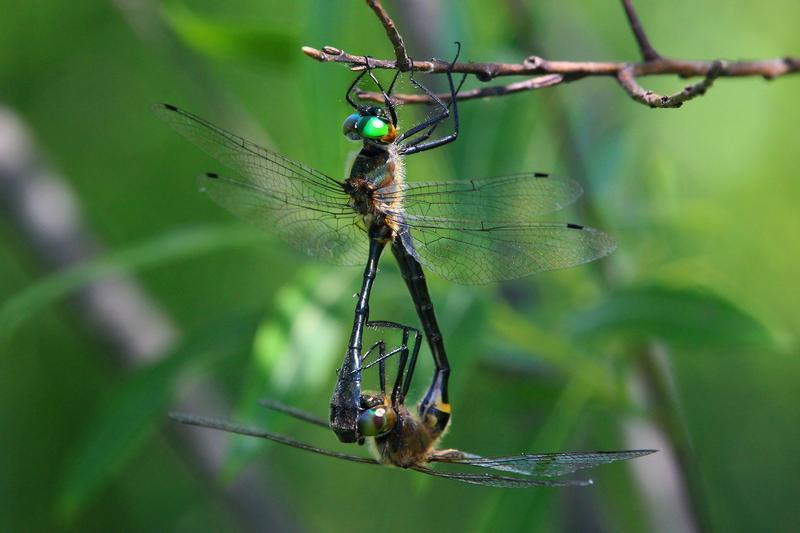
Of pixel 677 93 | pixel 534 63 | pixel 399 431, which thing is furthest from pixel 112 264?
pixel 677 93

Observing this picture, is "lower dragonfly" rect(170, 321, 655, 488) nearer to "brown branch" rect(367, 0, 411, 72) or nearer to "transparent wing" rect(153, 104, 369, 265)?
"transparent wing" rect(153, 104, 369, 265)

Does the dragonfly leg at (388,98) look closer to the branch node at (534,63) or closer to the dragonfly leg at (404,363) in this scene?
the branch node at (534,63)

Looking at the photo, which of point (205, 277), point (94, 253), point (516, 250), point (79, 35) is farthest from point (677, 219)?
point (79, 35)

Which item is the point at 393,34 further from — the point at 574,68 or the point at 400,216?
the point at 400,216

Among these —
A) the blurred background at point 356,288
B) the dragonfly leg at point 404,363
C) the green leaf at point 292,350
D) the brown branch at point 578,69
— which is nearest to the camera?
the brown branch at point 578,69

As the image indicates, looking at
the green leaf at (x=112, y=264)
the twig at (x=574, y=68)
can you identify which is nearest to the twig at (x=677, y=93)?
the twig at (x=574, y=68)

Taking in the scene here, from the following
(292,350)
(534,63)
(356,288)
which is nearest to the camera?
(534,63)
